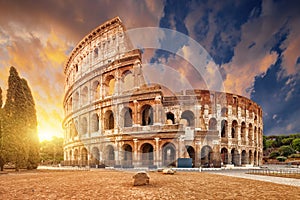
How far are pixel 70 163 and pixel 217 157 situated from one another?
19.8 metres

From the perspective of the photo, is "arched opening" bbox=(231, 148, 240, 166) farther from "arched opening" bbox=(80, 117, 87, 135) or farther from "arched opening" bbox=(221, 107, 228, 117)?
"arched opening" bbox=(80, 117, 87, 135)

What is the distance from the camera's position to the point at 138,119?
82.5 feet

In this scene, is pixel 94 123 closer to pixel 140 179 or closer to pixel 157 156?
pixel 157 156

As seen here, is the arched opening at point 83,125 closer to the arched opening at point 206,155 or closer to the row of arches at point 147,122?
the row of arches at point 147,122

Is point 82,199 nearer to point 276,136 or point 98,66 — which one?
point 98,66


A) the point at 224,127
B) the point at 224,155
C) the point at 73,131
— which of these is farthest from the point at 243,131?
the point at 73,131

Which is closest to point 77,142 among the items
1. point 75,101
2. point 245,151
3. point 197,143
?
point 75,101

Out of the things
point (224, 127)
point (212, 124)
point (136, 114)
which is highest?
point (136, 114)

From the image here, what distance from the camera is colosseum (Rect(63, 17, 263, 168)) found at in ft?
80.3

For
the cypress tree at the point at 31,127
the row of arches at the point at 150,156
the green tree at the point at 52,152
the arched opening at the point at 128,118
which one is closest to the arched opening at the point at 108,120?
the arched opening at the point at 128,118

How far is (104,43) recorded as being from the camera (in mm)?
29984

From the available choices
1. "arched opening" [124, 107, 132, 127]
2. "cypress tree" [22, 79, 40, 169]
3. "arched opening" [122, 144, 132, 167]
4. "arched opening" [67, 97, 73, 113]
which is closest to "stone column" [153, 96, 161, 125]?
"arched opening" [124, 107, 132, 127]

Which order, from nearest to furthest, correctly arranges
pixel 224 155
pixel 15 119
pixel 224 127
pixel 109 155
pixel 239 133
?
pixel 15 119 → pixel 109 155 → pixel 224 155 → pixel 224 127 → pixel 239 133

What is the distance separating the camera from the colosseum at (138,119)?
24.5 m
